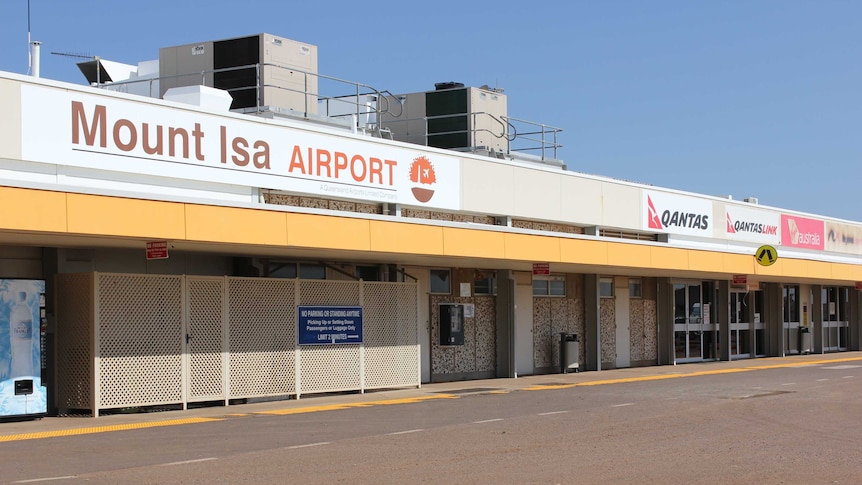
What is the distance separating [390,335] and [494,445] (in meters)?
10.2

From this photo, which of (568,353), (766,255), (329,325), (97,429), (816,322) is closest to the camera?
(97,429)

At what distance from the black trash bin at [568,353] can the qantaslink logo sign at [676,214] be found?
3950 millimetres

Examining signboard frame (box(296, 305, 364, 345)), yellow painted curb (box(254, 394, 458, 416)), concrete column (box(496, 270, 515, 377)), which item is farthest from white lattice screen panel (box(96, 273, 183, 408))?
concrete column (box(496, 270, 515, 377))

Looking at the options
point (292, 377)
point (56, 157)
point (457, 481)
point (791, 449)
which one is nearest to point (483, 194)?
point (292, 377)

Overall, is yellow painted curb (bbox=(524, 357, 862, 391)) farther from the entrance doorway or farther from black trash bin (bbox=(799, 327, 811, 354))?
black trash bin (bbox=(799, 327, 811, 354))

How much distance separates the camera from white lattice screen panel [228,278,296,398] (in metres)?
20.1

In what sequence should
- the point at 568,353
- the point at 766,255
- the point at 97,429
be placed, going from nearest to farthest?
the point at 97,429 < the point at 568,353 < the point at 766,255

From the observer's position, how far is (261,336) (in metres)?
20.5

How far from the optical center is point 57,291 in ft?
59.9

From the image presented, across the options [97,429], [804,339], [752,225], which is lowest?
[804,339]

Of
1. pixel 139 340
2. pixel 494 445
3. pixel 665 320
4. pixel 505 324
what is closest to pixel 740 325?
pixel 665 320

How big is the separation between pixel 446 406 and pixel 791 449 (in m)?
7.30

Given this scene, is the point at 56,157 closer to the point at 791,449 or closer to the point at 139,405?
the point at 139,405

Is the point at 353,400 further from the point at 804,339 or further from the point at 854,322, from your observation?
the point at 854,322
